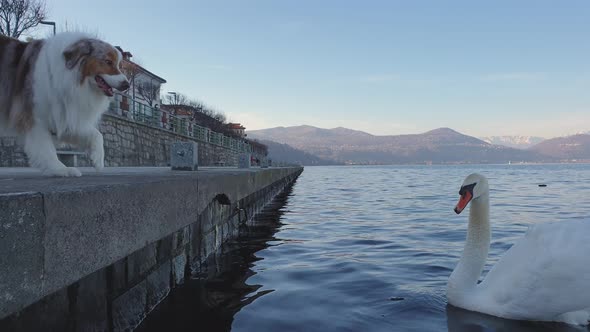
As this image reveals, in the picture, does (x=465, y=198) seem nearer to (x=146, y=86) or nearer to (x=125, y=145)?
(x=125, y=145)

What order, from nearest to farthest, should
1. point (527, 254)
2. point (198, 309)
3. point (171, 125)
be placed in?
point (527, 254) → point (198, 309) → point (171, 125)

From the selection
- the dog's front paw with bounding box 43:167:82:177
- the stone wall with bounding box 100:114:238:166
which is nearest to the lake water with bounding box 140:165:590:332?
the dog's front paw with bounding box 43:167:82:177

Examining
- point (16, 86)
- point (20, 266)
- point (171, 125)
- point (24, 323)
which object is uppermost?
point (171, 125)

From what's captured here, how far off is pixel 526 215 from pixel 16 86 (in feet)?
41.3

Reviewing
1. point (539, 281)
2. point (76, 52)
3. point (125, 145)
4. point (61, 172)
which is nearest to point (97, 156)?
point (61, 172)

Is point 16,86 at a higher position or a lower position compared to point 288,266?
higher

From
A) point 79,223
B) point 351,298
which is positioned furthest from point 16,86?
point 351,298

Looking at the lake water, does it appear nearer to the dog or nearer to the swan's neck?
the swan's neck

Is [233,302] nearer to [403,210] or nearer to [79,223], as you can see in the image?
[79,223]

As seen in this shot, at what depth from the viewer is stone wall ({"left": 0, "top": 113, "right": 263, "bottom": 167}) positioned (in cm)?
1354

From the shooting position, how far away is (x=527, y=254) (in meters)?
3.95

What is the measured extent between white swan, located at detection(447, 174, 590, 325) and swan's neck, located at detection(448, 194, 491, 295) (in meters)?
0.01

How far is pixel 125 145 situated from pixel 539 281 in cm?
1889

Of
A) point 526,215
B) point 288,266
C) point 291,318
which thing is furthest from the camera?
point 526,215
